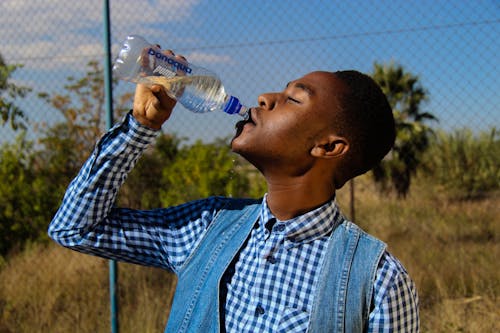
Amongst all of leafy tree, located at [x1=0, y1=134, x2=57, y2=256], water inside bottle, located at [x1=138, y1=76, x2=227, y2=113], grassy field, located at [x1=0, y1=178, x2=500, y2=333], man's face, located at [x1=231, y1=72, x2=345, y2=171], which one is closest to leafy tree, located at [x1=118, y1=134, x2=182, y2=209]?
grassy field, located at [x1=0, y1=178, x2=500, y2=333]

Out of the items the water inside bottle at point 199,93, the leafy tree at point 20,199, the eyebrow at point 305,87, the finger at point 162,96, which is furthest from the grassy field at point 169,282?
the finger at point 162,96

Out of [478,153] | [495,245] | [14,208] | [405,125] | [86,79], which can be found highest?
[405,125]

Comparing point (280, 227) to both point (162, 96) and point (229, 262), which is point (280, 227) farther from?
point (162, 96)

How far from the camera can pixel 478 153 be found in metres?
6.12

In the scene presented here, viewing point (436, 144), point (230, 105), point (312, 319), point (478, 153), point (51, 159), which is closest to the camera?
point (312, 319)

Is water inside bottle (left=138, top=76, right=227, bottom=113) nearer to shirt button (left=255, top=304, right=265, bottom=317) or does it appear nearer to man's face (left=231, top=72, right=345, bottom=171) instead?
man's face (left=231, top=72, right=345, bottom=171)

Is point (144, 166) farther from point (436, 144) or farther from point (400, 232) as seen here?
point (436, 144)

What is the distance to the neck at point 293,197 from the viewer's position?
5.07 feet

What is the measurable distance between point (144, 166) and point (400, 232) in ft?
7.63

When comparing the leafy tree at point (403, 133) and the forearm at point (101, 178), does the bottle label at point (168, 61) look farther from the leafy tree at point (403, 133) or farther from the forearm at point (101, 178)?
the leafy tree at point (403, 133)

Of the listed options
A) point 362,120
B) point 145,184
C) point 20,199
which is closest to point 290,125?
point 362,120

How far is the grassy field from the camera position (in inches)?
148

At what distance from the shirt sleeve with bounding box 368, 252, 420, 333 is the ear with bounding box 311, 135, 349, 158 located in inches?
13.3

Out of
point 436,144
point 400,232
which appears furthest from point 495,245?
point 436,144
